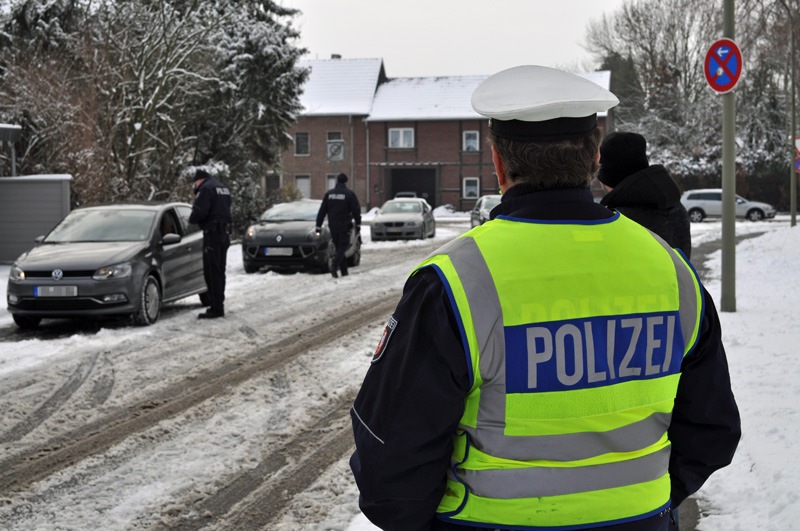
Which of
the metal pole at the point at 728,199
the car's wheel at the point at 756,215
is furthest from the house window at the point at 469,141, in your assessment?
the metal pole at the point at 728,199

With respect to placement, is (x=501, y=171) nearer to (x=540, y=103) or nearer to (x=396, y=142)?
(x=540, y=103)

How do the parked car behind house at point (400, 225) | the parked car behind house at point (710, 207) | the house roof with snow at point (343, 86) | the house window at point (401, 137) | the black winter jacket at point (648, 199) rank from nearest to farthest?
the black winter jacket at point (648, 199)
the parked car behind house at point (400, 225)
the parked car behind house at point (710, 207)
the house window at point (401, 137)
the house roof with snow at point (343, 86)

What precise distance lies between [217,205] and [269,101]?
19328 millimetres

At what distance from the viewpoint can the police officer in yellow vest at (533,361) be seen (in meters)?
1.86

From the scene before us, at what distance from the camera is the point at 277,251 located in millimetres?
16719

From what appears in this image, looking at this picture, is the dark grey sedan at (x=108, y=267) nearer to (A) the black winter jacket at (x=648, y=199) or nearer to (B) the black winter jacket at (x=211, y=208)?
(B) the black winter jacket at (x=211, y=208)

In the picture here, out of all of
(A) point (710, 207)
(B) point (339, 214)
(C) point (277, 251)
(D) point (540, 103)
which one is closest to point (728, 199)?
(B) point (339, 214)

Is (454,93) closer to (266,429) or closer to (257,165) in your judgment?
(257,165)

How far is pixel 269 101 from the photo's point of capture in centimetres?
3006

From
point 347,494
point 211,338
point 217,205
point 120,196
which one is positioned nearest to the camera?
point 347,494

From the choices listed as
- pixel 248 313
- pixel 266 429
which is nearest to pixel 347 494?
pixel 266 429

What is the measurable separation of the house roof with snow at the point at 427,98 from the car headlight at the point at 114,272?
45.6 m

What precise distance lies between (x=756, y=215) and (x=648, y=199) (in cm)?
4037

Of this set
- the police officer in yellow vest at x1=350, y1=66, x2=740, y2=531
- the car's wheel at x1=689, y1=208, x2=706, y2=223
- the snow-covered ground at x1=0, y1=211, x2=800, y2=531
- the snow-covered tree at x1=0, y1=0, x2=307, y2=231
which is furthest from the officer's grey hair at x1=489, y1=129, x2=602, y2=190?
the car's wheel at x1=689, y1=208, x2=706, y2=223
